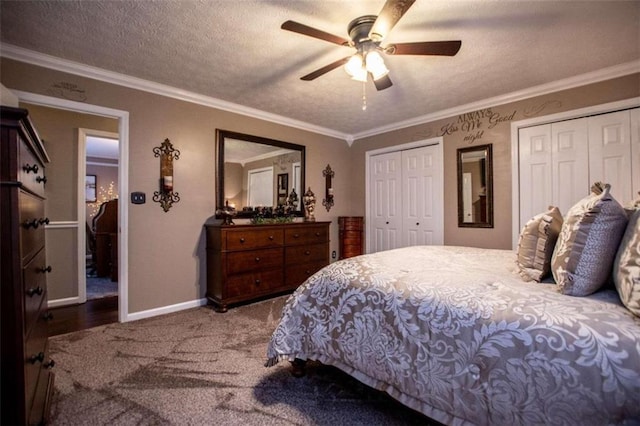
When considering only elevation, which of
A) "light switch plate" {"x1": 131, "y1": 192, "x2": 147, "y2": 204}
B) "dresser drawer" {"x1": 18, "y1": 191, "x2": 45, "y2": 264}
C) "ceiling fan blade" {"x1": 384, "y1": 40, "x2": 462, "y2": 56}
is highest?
"ceiling fan blade" {"x1": 384, "y1": 40, "x2": 462, "y2": 56}

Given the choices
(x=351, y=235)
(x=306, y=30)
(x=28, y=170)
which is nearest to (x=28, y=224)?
(x=28, y=170)

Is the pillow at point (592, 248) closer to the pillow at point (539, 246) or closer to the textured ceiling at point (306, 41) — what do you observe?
the pillow at point (539, 246)

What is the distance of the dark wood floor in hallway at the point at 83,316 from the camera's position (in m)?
2.71

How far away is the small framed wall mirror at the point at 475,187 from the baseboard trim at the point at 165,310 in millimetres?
3336

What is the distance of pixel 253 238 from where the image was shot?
323 cm

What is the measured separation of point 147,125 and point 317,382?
286cm

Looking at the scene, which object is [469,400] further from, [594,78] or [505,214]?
[594,78]

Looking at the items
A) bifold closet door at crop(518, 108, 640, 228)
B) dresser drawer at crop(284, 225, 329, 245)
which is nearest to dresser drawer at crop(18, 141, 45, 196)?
dresser drawer at crop(284, 225, 329, 245)

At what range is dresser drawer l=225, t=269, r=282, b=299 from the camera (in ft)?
10.1

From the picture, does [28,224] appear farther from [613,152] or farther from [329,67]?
[613,152]

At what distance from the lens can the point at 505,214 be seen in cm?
330

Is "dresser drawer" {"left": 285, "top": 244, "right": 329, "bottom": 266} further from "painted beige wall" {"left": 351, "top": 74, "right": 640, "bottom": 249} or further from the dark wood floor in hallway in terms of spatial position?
the dark wood floor in hallway

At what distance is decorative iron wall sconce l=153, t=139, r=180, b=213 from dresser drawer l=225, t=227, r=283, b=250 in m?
0.73

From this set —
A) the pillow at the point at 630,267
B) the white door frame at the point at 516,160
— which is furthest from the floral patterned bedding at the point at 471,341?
the white door frame at the point at 516,160
